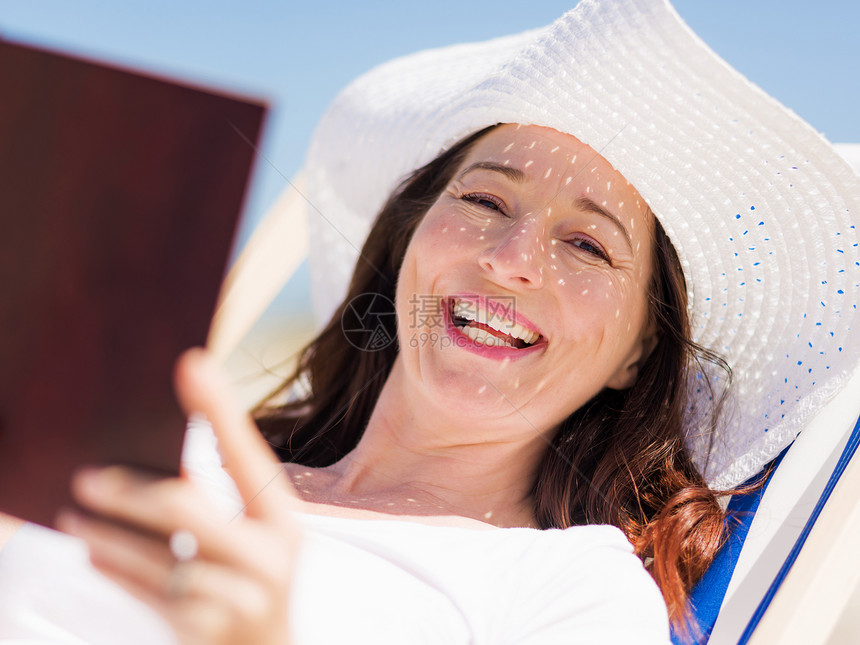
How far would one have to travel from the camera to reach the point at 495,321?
3.27ft

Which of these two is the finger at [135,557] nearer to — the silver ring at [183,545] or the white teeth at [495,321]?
the silver ring at [183,545]

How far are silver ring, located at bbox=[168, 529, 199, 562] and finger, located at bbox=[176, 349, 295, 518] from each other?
0.13 ft

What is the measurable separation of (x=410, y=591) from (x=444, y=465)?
328 mm

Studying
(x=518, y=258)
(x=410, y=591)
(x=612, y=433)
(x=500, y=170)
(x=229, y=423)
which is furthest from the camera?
(x=612, y=433)

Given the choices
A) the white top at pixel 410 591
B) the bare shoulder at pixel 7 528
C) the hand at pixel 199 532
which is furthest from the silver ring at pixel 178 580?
the bare shoulder at pixel 7 528

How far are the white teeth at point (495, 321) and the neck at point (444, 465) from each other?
0.44 ft

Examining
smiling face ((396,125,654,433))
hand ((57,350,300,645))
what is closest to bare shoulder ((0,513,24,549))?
hand ((57,350,300,645))

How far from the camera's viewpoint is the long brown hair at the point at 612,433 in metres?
0.98

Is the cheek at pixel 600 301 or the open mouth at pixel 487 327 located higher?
the cheek at pixel 600 301

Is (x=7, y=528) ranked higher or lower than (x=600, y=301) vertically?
lower

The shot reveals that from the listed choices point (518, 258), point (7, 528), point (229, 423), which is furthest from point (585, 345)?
point (7, 528)

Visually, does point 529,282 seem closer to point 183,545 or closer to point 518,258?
point 518,258

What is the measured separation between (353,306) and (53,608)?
0.76m

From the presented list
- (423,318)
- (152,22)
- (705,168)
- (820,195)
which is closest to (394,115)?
(423,318)
